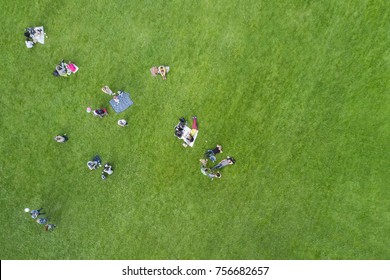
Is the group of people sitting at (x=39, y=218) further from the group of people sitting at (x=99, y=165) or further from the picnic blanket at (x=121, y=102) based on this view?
the picnic blanket at (x=121, y=102)

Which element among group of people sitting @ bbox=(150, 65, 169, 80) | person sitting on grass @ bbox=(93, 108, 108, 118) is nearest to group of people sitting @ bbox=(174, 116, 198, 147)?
group of people sitting @ bbox=(150, 65, 169, 80)

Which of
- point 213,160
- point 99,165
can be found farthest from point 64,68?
point 213,160

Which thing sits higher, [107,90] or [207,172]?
[107,90]

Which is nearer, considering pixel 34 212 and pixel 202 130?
pixel 202 130

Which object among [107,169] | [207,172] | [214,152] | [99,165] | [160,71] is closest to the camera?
[160,71]

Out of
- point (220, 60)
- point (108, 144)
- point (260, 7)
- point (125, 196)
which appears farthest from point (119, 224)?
point (260, 7)

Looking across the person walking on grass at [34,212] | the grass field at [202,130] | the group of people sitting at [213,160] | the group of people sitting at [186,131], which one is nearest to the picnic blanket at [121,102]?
the grass field at [202,130]

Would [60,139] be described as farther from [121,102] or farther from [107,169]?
[121,102]
